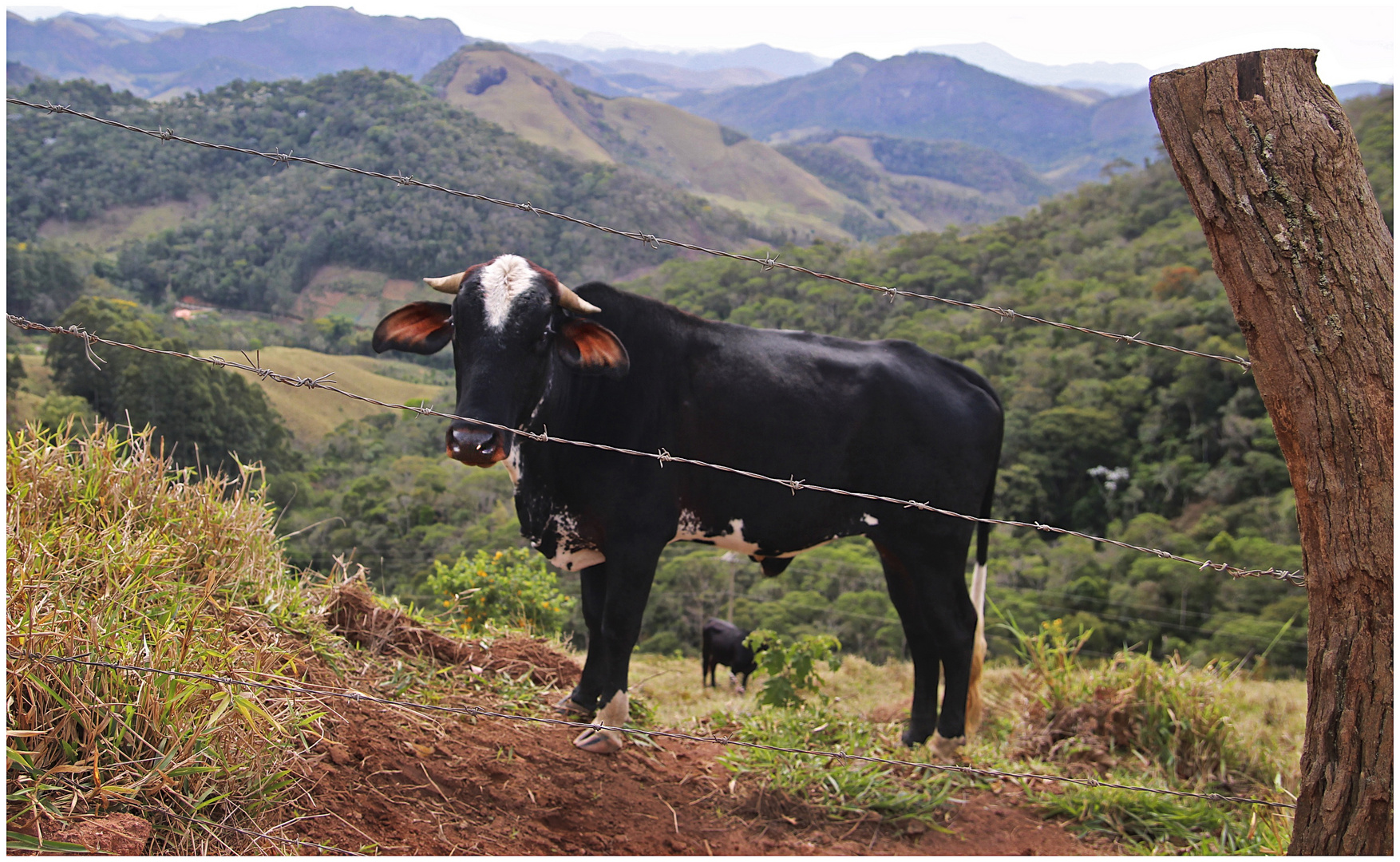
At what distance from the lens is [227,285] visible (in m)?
57.1

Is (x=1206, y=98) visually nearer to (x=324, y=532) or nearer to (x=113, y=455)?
(x=113, y=455)

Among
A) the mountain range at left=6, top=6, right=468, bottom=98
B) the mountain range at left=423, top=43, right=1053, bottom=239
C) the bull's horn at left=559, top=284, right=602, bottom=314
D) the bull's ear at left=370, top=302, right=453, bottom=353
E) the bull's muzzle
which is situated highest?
the mountain range at left=6, top=6, right=468, bottom=98

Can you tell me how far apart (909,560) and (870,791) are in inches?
41.7

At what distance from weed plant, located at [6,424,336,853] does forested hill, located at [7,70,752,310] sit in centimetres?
4880

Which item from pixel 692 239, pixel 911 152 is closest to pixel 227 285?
pixel 692 239

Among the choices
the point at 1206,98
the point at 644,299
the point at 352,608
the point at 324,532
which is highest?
the point at 1206,98

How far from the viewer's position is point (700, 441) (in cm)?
421

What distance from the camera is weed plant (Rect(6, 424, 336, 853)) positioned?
8.42ft

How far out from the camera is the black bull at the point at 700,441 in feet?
12.4

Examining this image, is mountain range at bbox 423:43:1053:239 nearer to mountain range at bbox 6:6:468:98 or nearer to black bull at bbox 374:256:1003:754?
mountain range at bbox 6:6:468:98

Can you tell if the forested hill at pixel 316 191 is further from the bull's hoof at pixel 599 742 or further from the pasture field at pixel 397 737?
the bull's hoof at pixel 599 742

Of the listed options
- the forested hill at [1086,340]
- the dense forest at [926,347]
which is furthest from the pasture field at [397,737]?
the forested hill at [1086,340]

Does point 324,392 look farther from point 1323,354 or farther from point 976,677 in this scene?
point 1323,354

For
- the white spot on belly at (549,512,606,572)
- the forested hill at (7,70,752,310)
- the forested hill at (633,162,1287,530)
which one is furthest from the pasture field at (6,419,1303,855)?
the forested hill at (7,70,752,310)
